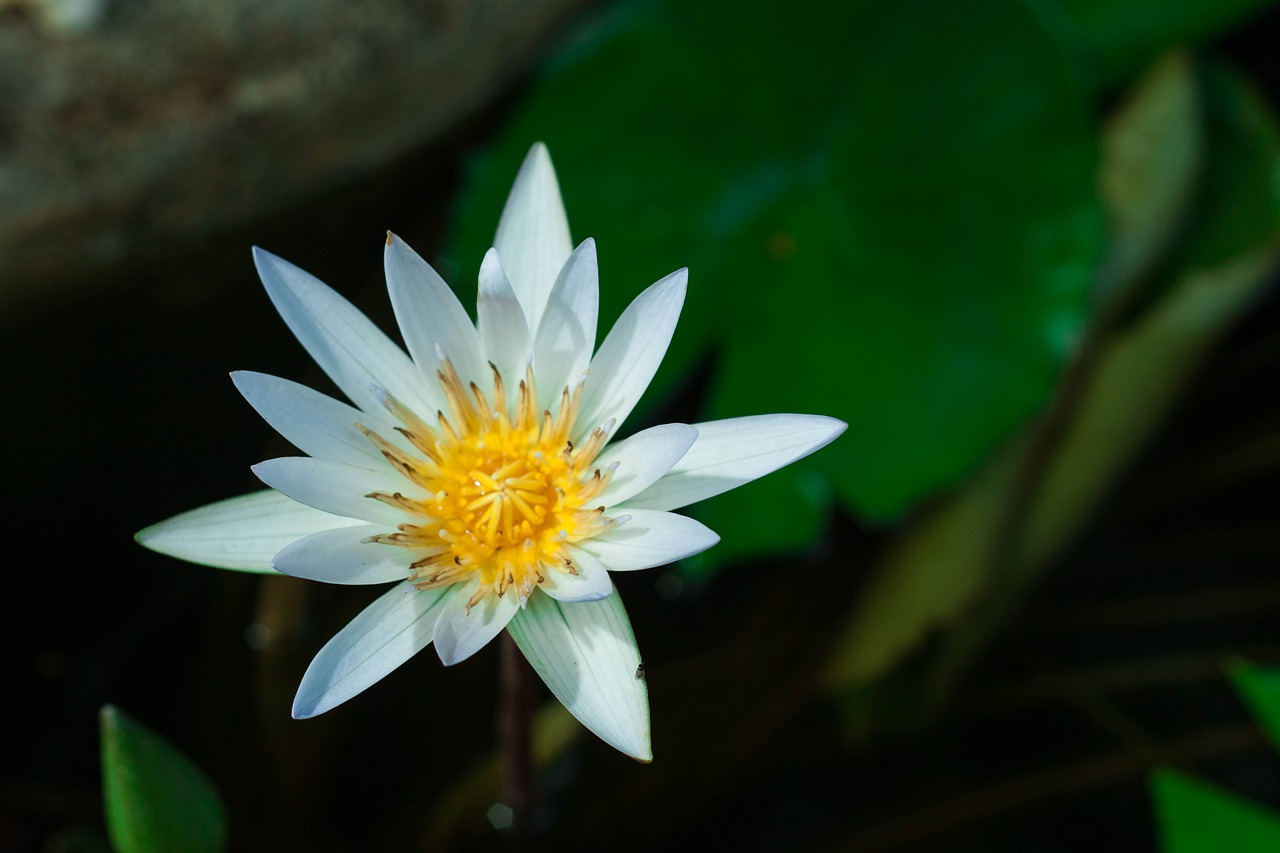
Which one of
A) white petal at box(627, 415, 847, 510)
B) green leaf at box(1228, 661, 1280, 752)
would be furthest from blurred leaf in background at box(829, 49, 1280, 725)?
white petal at box(627, 415, 847, 510)

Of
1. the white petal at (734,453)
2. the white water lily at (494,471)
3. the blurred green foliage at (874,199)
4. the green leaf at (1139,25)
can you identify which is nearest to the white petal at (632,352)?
the white water lily at (494,471)

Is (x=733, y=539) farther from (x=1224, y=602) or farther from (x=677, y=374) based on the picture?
(x=1224, y=602)

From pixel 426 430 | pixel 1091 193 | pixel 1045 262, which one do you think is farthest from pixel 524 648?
pixel 1091 193

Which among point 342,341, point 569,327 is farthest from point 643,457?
point 342,341

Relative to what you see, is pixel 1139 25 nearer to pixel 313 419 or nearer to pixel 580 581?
pixel 580 581

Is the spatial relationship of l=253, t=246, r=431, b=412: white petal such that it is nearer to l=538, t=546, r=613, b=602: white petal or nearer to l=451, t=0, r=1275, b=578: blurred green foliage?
l=538, t=546, r=613, b=602: white petal

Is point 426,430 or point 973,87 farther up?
point 973,87

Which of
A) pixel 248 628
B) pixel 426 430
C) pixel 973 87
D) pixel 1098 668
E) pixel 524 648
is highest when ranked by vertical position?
pixel 973 87

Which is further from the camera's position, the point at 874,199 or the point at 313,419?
the point at 874,199
